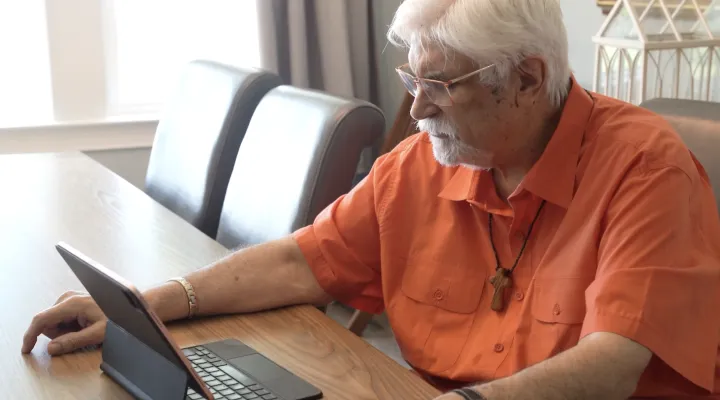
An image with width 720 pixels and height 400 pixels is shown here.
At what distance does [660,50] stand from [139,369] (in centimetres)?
136

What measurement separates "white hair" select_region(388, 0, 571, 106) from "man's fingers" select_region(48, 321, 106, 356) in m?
0.61

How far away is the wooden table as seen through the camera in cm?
110

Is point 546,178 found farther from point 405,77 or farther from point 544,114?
point 405,77

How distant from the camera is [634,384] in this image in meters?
1.09

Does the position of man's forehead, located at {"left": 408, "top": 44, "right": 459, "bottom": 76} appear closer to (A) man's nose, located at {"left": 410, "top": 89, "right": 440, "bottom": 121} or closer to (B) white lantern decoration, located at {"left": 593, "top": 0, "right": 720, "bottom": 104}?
(A) man's nose, located at {"left": 410, "top": 89, "right": 440, "bottom": 121}

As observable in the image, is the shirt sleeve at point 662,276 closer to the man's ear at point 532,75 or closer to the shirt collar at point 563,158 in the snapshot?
the shirt collar at point 563,158

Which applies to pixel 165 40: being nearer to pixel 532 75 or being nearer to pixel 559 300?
pixel 532 75

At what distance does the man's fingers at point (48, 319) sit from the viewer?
119 cm

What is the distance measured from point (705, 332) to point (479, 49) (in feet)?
1.58

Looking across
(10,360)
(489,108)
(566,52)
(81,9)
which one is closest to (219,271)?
(10,360)

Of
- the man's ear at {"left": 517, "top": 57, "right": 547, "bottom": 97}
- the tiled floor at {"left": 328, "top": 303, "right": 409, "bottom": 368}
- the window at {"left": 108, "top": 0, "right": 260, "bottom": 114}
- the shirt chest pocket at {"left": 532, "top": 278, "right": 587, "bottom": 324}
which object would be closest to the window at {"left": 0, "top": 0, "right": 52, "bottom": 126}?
the window at {"left": 108, "top": 0, "right": 260, "bottom": 114}

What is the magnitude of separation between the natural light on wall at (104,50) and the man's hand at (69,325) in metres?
1.97

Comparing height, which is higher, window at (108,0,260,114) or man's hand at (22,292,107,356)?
window at (108,0,260,114)

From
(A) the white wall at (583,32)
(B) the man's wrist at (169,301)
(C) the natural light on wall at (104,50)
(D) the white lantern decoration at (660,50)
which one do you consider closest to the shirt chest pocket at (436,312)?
(B) the man's wrist at (169,301)
